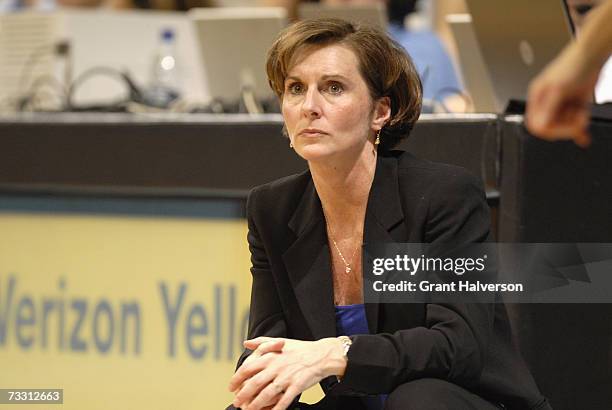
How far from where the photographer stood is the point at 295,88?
6.55ft

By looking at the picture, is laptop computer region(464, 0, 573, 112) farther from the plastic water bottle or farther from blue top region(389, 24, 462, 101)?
the plastic water bottle

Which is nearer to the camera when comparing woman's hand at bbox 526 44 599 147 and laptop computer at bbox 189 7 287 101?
woman's hand at bbox 526 44 599 147

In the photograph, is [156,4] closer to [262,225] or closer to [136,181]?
[136,181]

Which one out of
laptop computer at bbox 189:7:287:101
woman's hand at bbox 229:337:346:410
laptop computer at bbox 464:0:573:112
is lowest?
woman's hand at bbox 229:337:346:410

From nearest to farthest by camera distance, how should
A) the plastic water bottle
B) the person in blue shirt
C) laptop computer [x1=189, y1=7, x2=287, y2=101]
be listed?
1. laptop computer [x1=189, y1=7, x2=287, y2=101]
2. the person in blue shirt
3. the plastic water bottle

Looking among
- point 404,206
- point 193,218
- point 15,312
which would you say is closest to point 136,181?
point 193,218

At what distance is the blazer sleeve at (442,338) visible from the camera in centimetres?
177

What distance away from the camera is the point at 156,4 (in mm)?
5238

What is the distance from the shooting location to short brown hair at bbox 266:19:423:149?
1.98 metres

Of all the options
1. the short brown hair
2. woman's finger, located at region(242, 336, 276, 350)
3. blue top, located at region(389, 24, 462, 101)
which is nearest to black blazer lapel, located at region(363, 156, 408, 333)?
the short brown hair

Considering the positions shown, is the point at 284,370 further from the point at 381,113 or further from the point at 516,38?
the point at 516,38

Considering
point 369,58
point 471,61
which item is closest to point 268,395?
point 369,58

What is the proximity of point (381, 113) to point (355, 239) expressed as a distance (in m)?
0.26

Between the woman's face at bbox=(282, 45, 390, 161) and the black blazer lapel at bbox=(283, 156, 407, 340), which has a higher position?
the woman's face at bbox=(282, 45, 390, 161)
